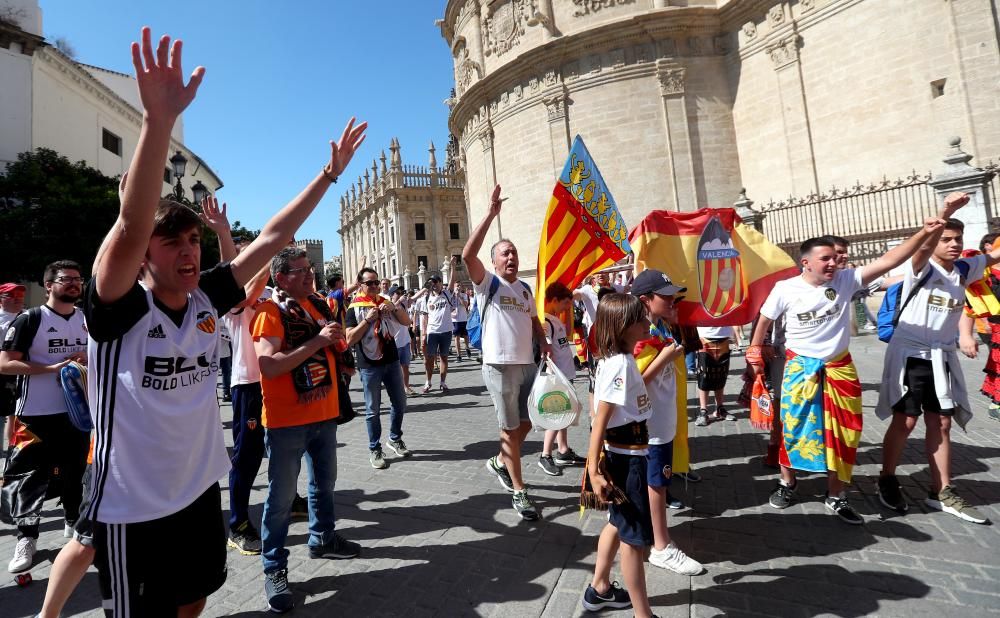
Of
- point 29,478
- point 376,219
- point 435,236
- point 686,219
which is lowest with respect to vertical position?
point 29,478

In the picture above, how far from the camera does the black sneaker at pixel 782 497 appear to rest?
3.94 metres

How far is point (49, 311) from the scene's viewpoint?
3.81 metres

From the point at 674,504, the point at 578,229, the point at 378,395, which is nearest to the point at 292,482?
the point at 378,395

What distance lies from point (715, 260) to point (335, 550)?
4.47m

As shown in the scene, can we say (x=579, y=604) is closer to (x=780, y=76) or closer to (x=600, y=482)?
(x=600, y=482)

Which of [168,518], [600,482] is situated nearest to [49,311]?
[168,518]

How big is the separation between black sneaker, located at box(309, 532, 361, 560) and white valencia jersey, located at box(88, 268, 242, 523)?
5.93 ft

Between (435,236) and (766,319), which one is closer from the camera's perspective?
(766,319)

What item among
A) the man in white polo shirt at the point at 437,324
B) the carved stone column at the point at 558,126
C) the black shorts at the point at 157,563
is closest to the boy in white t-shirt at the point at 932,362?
the black shorts at the point at 157,563

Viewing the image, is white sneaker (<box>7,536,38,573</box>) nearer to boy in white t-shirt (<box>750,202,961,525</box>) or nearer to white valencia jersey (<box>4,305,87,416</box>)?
white valencia jersey (<box>4,305,87,416</box>)

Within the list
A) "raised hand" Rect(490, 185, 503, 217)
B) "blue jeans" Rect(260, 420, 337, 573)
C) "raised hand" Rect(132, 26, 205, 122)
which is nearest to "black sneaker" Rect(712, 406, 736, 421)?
"raised hand" Rect(490, 185, 503, 217)

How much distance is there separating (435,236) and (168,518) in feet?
177

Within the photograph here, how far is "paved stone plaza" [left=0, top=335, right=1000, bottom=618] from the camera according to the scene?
9.22 ft

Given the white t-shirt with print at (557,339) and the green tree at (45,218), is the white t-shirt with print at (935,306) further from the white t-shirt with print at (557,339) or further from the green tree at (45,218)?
the green tree at (45,218)
